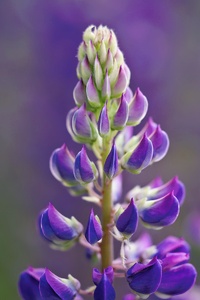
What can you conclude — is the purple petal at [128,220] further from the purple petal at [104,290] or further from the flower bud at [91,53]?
the flower bud at [91,53]

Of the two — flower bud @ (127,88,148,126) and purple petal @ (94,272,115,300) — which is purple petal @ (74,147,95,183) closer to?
flower bud @ (127,88,148,126)

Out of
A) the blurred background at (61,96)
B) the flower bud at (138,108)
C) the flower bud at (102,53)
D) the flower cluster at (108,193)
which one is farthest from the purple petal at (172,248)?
the blurred background at (61,96)

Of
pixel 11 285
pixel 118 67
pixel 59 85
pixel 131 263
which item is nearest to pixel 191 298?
pixel 131 263

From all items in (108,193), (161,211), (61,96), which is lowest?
(161,211)

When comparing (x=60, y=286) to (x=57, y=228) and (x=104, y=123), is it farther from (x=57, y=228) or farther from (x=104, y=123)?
(x=104, y=123)

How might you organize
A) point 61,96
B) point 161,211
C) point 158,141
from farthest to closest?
point 61,96 → point 158,141 → point 161,211

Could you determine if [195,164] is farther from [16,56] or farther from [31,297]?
[31,297]

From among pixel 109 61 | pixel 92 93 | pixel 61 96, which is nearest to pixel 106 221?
pixel 92 93
